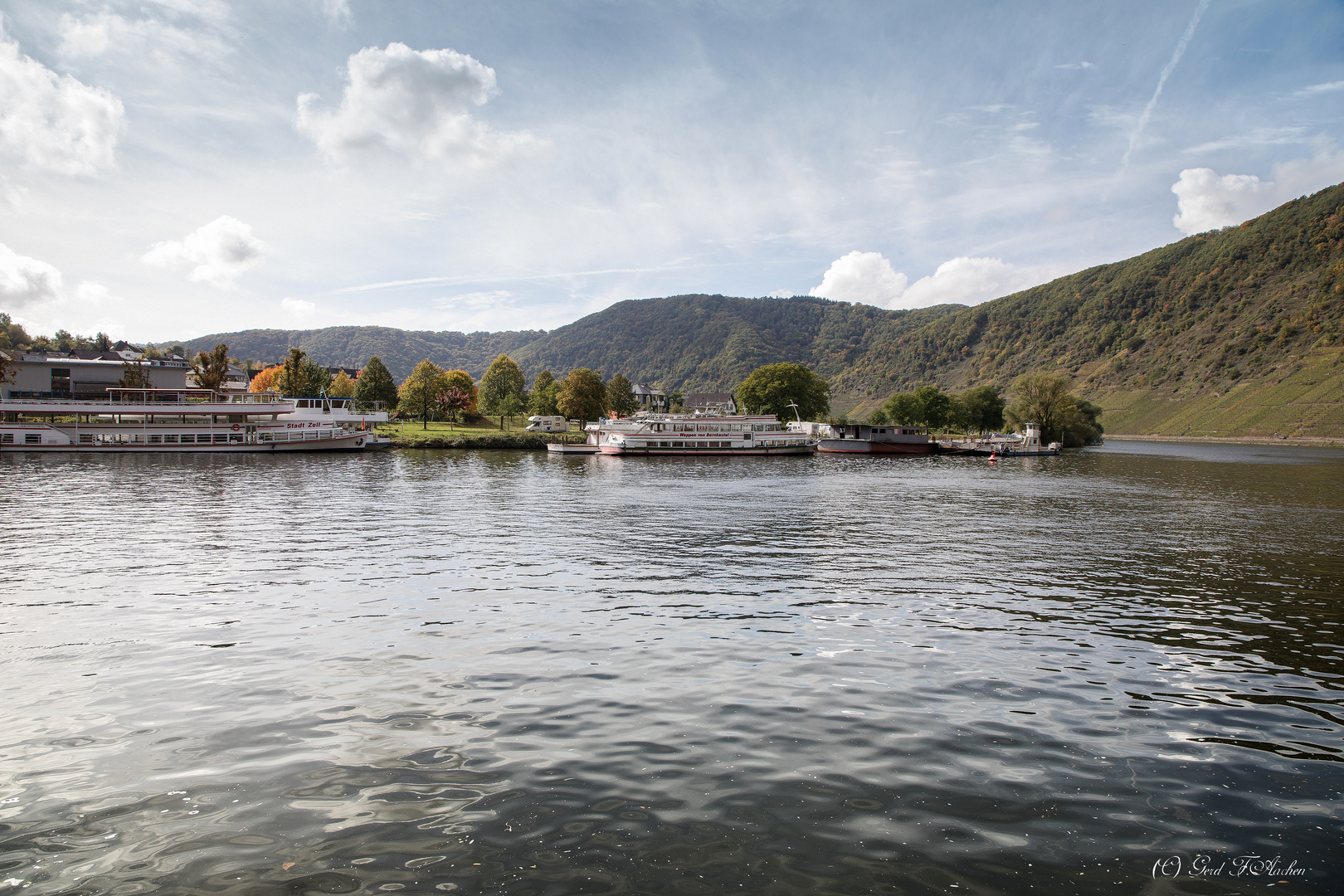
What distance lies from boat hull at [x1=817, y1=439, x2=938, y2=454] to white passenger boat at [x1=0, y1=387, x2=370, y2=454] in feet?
253

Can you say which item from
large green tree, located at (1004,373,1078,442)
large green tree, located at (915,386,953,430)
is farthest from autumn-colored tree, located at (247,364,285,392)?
large green tree, located at (1004,373,1078,442)

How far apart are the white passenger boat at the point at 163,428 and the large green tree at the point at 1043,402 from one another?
132 meters

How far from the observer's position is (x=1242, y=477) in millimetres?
71750

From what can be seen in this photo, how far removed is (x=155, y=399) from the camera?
4407 inches

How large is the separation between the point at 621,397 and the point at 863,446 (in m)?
61.9

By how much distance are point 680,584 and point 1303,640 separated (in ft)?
54.2

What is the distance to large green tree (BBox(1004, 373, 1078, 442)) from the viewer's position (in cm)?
14500

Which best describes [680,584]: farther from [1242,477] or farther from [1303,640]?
[1242,477]

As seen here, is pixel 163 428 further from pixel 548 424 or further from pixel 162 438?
pixel 548 424

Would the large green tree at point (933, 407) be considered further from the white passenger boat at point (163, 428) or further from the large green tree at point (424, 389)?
the white passenger boat at point (163, 428)

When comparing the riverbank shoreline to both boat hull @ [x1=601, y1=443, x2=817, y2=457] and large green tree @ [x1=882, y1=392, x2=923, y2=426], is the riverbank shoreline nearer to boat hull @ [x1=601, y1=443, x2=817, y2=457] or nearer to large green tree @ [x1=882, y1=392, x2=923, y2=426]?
large green tree @ [x1=882, y1=392, x2=923, y2=426]

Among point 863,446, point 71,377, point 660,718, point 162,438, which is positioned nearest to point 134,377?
point 71,377

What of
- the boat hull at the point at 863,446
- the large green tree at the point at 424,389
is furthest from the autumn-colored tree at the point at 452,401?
the boat hull at the point at 863,446

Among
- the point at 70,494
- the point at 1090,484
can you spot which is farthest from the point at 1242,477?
the point at 70,494
